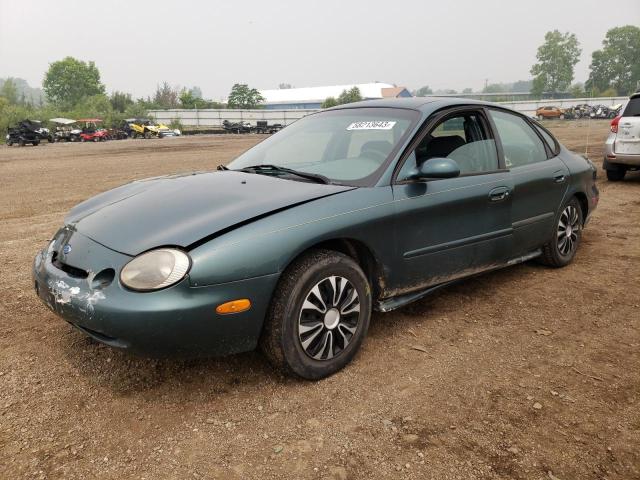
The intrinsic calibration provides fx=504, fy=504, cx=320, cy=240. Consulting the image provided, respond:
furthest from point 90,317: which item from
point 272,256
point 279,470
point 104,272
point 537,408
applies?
point 537,408

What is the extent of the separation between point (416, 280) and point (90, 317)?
1.87 metres

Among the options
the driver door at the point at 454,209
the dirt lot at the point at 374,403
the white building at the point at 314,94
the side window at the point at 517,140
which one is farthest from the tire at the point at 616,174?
the white building at the point at 314,94

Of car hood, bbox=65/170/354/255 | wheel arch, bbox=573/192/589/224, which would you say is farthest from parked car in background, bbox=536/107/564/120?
car hood, bbox=65/170/354/255

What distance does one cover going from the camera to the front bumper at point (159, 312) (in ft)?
7.34

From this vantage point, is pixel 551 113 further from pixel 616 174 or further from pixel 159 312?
pixel 159 312

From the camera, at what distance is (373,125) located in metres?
3.46

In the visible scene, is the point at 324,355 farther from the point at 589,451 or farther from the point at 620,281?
the point at 620,281

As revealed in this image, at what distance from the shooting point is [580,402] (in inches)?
100

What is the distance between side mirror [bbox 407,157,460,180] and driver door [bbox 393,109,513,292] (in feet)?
0.23

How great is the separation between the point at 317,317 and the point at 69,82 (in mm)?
108131

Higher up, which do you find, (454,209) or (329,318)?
(454,209)

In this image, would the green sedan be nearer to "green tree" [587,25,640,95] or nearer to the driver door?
the driver door

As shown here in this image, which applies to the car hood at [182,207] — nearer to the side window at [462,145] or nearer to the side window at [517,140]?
the side window at [462,145]

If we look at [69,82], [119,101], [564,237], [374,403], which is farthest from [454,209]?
[69,82]
